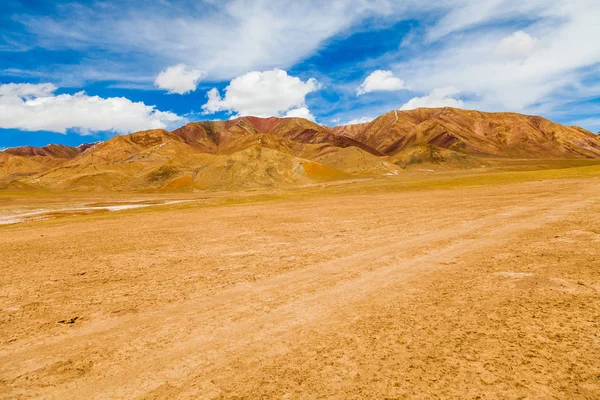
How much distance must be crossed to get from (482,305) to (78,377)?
746 cm

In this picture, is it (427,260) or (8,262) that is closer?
(427,260)

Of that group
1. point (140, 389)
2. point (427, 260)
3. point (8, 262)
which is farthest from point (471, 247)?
point (8, 262)

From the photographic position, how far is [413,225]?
19.8 meters

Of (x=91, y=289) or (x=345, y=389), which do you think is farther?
(x=91, y=289)

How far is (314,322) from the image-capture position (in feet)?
23.4

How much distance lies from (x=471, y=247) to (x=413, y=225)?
629cm

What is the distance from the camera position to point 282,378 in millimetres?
5172

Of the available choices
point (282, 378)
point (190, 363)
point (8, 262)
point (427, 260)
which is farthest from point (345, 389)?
point (8, 262)

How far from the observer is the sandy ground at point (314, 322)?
16.6 feet

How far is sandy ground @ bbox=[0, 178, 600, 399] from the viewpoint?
16.6ft

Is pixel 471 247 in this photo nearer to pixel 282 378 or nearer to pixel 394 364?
pixel 394 364

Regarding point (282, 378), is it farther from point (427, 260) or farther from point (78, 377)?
point (427, 260)

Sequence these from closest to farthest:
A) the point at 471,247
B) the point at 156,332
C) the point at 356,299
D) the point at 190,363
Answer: the point at 190,363 < the point at 156,332 < the point at 356,299 < the point at 471,247

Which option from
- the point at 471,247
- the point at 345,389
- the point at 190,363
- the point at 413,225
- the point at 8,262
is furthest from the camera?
the point at 413,225
